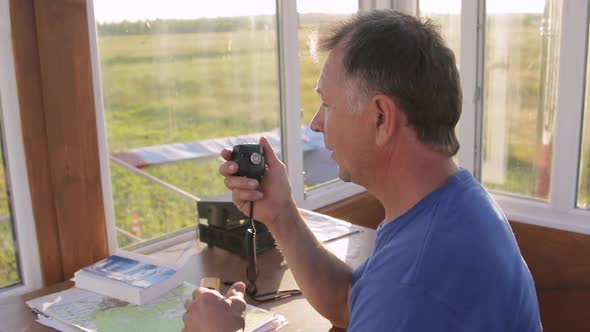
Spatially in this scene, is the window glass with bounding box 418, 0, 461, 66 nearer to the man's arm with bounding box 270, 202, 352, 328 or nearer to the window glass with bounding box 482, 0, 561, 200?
the window glass with bounding box 482, 0, 561, 200

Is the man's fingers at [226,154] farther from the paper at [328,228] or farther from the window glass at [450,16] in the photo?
the window glass at [450,16]

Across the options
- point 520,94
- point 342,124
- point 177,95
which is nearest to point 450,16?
point 520,94

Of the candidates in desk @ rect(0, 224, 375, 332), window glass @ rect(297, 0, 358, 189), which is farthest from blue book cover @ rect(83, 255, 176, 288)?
window glass @ rect(297, 0, 358, 189)

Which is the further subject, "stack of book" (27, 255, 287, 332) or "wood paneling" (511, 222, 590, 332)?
"wood paneling" (511, 222, 590, 332)

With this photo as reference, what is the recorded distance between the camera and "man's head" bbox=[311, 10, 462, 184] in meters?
1.03

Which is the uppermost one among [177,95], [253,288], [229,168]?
[177,95]

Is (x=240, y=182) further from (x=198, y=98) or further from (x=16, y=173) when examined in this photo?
(x=198, y=98)

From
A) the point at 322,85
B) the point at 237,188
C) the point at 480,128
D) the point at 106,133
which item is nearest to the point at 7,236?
the point at 106,133

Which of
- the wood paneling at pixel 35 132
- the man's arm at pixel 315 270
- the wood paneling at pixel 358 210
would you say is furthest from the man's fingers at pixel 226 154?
the wood paneling at pixel 358 210

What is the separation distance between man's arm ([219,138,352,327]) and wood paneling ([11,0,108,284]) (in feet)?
1.79

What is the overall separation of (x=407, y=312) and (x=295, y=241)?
0.59 m

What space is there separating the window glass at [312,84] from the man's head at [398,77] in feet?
4.37

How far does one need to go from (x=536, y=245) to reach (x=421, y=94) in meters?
1.71

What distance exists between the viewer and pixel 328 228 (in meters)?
2.05
